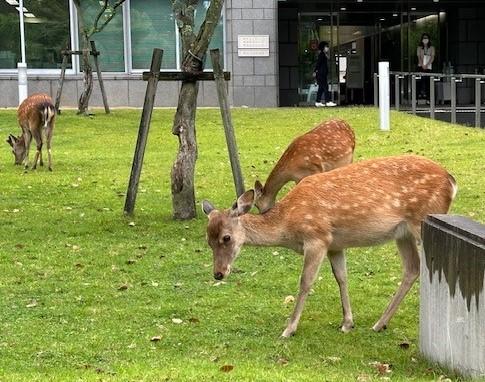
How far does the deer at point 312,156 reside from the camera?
30.3ft

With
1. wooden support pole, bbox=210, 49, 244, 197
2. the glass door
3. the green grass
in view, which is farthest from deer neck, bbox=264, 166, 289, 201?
the glass door

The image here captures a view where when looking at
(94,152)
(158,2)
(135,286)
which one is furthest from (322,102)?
(135,286)

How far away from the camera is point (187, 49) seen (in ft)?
34.8

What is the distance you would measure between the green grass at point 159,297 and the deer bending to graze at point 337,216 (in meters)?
0.56

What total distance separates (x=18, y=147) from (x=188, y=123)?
584cm

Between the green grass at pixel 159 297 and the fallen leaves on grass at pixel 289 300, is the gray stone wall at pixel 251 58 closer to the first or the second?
the green grass at pixel 159 297

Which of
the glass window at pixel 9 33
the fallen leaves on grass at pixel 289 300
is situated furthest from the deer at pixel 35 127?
the glass window at pixel 9 33

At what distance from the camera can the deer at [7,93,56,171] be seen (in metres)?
15.0

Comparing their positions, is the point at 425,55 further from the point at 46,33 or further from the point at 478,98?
the point at 46,33

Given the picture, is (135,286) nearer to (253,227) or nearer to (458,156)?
(253,227)

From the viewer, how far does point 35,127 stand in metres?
15.1

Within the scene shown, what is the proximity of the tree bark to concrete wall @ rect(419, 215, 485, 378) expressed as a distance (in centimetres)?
501

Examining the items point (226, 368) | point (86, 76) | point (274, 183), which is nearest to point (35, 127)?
point (274, 183)

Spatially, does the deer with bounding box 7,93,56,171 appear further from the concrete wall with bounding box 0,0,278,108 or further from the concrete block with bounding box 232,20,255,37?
the concrete block with bounding box 232,20,255,37
